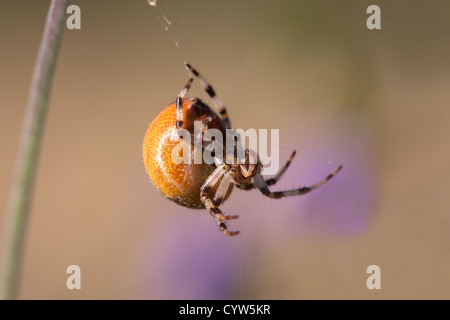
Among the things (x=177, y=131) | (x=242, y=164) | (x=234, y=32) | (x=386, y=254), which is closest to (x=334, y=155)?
(x=386, y=254)

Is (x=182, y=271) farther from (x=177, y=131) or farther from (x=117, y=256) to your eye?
(x=177, y=131)

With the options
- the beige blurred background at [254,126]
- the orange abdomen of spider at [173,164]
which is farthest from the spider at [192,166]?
the beige blurred background at [254,126]

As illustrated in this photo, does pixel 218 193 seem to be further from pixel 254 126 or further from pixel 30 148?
pixel 254 126

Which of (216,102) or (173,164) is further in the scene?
(216,102)

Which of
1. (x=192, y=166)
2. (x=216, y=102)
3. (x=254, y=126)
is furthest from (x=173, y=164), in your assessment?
(x=254, y=126)

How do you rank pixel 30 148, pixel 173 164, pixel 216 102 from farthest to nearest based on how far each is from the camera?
pixel 216 102, pixel 173 164, pixel 30 148

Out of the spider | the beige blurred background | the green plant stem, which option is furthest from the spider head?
the green plant stem

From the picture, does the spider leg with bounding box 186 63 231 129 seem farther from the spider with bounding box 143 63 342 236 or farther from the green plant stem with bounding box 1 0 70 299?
the green plant stem with bounding box 1 0 70 299
